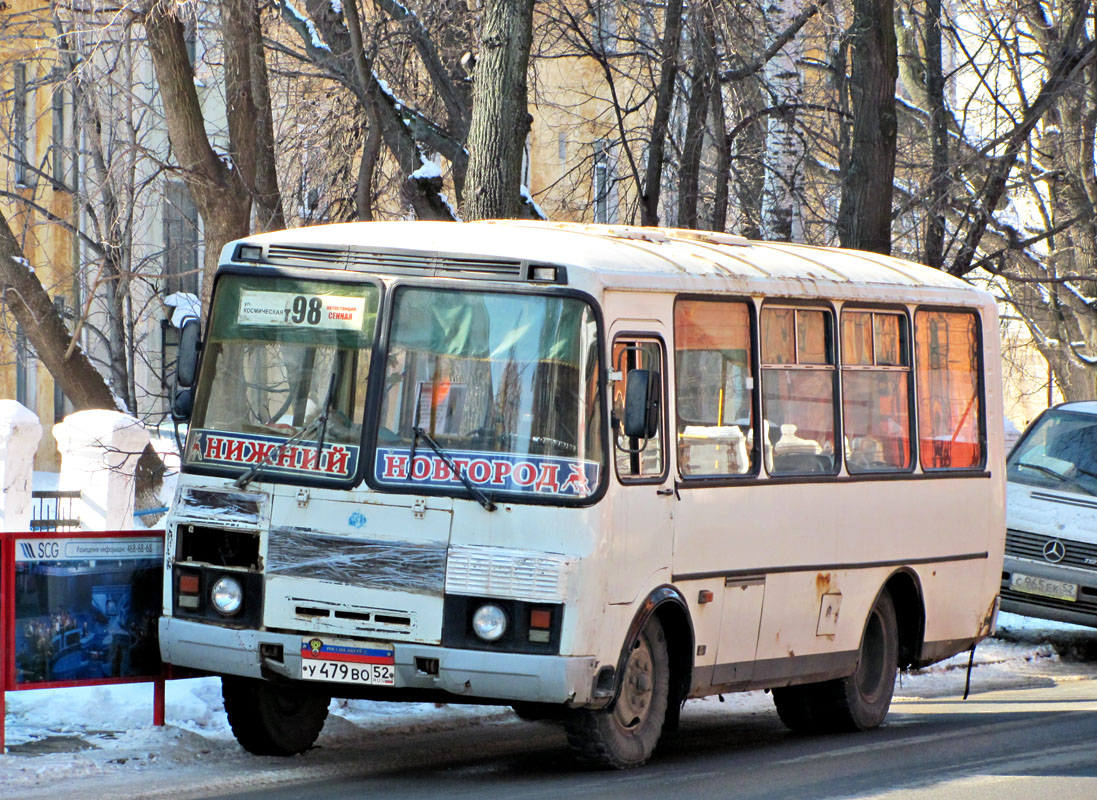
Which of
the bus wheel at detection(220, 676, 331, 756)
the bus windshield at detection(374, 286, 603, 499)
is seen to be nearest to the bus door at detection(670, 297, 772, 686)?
the bus windshield at detection(374, 286, 603, 499)

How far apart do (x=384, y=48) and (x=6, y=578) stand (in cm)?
968

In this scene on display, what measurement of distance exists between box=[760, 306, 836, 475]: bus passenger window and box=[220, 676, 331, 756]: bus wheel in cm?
278

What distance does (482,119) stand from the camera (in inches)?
497

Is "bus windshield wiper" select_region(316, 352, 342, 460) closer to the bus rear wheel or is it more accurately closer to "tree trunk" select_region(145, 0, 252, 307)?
the bus rear wheel

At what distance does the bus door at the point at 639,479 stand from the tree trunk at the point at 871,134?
30.3 feet

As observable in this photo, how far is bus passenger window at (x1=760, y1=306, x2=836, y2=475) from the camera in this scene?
959 centimetres

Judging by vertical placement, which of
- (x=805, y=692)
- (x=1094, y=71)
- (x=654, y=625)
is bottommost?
(x=805, y=692)

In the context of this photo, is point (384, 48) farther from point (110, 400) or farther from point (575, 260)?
point (575, 260)

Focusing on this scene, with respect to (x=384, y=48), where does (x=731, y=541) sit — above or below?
below

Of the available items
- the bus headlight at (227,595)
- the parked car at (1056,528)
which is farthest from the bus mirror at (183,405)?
the parked car at (1056,528)

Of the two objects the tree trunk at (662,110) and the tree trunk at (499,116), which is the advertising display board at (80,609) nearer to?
the tree trunk at (499,116)

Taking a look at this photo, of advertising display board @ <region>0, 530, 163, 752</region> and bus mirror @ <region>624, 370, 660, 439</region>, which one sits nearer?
bus mirror @ <region>624, 370, 660, 439</region>

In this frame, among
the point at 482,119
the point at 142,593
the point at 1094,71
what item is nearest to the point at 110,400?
the point at 482,119

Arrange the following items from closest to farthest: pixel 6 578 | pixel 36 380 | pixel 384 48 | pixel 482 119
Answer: pixel 6 578, pixel 482 119, pixel 384 48, pixel 36 380
